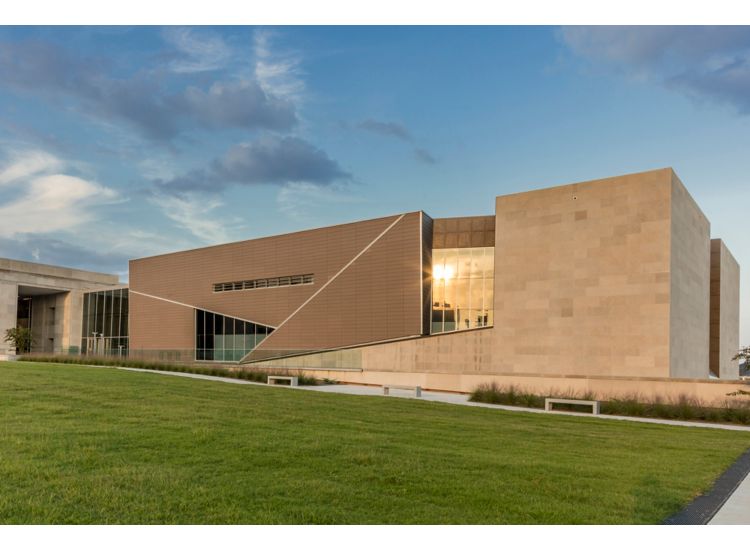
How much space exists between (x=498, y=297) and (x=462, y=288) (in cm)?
277

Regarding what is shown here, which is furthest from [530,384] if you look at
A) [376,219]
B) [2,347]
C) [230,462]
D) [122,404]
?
[2,347]

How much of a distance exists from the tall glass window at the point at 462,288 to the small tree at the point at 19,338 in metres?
49.5

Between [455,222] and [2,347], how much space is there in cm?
5326

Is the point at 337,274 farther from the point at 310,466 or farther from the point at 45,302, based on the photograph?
the point at 45,302

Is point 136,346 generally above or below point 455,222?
below

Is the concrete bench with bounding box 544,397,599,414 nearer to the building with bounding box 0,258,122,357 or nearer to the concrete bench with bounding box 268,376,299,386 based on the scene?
the concrete bench with bounding box 268,376,299,386

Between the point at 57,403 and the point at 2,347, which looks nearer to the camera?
the point at 57,403

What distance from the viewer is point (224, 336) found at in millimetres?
45750

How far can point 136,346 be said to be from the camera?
2060 inches

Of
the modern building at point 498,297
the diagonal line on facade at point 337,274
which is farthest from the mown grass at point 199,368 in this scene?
the diagonal line on facade at point 337,274

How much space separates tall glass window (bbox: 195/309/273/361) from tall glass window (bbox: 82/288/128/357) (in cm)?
1108

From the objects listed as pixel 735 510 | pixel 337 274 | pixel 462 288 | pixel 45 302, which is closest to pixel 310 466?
pixel 735 510

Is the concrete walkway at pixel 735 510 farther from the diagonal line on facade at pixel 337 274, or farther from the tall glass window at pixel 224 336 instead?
the tall glass window at pixel 224 336
